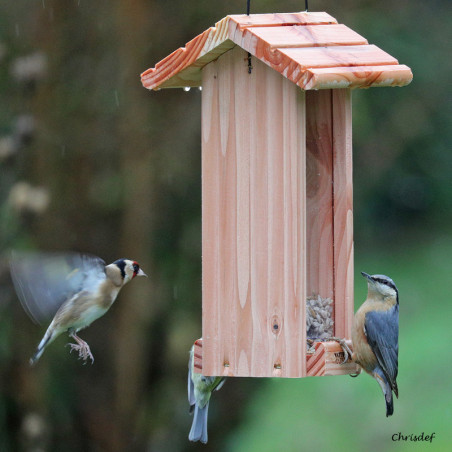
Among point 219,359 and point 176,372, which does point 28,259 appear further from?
point 176,372

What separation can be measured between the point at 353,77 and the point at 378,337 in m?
1.08

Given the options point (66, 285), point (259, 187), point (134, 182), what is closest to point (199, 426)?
point (66, 285)

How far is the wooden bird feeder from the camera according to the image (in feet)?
11.8

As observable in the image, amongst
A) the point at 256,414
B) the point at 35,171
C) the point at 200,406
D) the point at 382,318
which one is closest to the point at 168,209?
the point at 35,171

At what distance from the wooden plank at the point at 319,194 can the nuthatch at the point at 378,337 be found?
202 mm

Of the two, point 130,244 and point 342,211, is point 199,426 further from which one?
point 130,244

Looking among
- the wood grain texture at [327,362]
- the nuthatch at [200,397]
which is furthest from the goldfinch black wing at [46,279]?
the wood grain texture at [327,362]

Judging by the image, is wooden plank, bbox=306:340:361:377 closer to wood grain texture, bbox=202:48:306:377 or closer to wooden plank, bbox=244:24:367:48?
wood grain texture, bbox=202:48:306:377

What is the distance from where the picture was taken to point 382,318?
385 centimetres

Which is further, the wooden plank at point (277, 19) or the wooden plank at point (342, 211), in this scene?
the wooden plank at point (342, 211)

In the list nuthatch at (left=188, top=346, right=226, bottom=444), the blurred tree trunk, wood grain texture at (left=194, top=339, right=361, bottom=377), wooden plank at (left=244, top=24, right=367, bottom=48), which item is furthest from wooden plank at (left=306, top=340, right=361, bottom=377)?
the blurred tree trunk

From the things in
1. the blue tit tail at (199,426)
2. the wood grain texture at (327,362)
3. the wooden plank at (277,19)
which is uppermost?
the wooden plank at (277,19)

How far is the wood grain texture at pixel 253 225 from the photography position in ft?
11.9

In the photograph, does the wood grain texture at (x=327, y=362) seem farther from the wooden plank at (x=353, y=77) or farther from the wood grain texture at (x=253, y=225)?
the wooden plank at (x=353, y=77)
